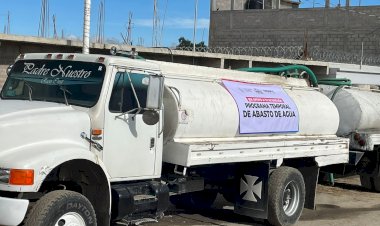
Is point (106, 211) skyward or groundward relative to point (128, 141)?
groundward

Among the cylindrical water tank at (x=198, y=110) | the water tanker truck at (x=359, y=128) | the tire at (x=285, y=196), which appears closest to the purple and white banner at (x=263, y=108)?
the cylindrical water tank at (x=198, y=110)

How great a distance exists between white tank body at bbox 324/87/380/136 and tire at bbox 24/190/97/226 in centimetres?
789

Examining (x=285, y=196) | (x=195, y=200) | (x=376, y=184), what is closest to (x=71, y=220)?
(x=195, y=200)

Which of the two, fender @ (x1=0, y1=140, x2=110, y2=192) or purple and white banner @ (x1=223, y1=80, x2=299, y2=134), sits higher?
purple and white banner @ (x1=223, y1=80, x2=299, y2=134)

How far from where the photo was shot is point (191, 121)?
682 centimetres

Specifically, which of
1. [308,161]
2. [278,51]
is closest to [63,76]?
[308,161]

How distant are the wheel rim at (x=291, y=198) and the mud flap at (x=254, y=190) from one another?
565 millimetres

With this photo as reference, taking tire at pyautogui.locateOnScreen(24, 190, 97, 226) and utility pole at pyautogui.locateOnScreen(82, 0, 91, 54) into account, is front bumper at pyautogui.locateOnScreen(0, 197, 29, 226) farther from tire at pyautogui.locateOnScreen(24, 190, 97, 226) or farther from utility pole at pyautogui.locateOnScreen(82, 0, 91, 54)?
utility pole at pyautogui.locateOnScreen(82, 0, 91, 54)

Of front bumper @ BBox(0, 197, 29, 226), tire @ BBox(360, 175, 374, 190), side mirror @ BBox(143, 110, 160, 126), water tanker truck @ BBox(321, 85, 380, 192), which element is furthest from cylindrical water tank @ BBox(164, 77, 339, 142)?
tire @ BBox(360, 175, 374, 190)

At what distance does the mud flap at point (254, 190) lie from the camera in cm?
809

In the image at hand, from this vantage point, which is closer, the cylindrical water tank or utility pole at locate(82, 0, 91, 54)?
the cylindrical water tank

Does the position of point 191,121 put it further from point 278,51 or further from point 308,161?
point 278,51

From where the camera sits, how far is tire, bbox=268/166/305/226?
26.7 feet

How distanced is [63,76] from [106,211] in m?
1.60
